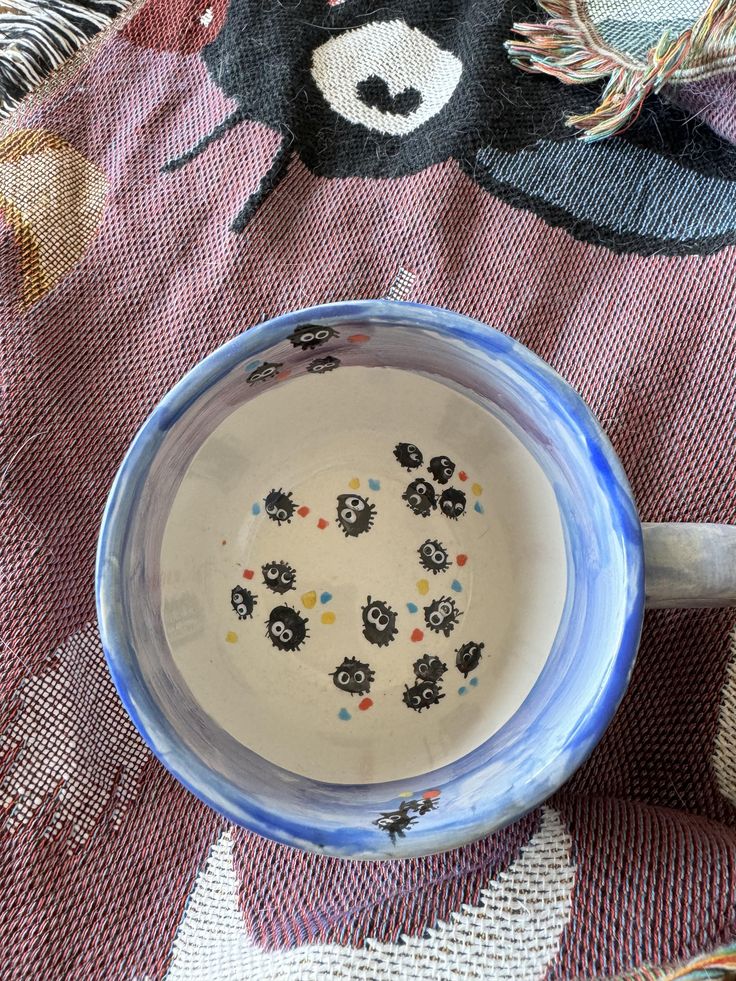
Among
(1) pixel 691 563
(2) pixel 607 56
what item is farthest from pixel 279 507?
(2) pixel 607 56

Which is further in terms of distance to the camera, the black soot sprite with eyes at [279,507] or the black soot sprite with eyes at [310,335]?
the black soot sprite with eyes at [279,507]

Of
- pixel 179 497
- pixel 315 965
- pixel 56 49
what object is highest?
pixel 56 49

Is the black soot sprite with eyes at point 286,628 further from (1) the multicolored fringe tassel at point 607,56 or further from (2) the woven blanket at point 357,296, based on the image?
(1) the multicolored fringe tassel at point 607,56

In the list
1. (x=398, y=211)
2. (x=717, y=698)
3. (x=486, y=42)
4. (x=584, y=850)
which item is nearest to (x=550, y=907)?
(x=584, y=850)

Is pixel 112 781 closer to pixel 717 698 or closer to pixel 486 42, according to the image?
pixel 717 698

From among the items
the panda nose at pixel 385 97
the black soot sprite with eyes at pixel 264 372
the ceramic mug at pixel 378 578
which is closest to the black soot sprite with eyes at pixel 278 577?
the ceramic mug at pixel 378 578

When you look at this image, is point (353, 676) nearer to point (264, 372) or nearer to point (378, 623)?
point (378, 623)
